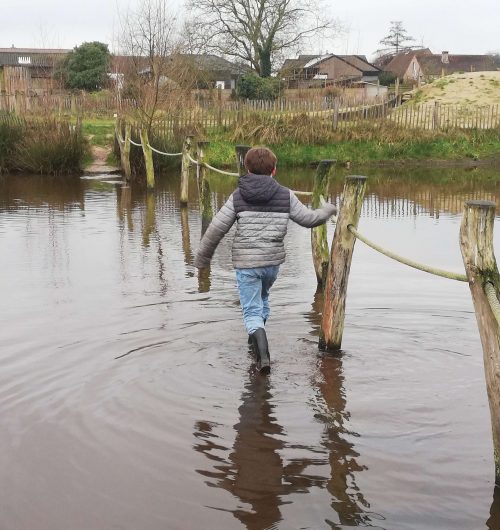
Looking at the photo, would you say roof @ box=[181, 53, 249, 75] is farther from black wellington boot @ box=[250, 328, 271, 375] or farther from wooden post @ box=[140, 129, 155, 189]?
black wellington boot @ box=[250, 328, 271, 375]

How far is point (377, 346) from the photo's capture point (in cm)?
691

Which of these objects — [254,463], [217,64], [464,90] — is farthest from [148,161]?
[217,64]

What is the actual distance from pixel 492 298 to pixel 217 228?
271cm

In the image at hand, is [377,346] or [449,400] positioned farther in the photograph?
[377,346]

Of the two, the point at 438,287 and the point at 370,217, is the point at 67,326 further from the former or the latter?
the point at 370,217

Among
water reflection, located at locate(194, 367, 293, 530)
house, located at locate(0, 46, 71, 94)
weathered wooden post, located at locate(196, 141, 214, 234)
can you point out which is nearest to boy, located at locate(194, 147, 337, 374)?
water reflection, located at locate(194, 367, 293, 530)

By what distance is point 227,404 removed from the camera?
5.52 meters

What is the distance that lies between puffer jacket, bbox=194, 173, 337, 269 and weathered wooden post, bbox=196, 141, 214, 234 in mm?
6480

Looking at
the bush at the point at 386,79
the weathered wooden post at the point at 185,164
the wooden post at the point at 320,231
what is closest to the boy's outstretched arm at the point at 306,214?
the wooden post at the point at 320,231

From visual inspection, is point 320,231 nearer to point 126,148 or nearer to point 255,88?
point 126,148

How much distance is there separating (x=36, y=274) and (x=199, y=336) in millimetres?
3509

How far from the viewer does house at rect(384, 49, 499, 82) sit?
257 feet

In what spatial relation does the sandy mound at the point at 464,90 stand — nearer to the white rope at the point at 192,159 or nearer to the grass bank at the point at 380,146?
the grass bank at the point at 380,146

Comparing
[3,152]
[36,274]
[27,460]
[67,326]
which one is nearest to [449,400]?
[27,460]
